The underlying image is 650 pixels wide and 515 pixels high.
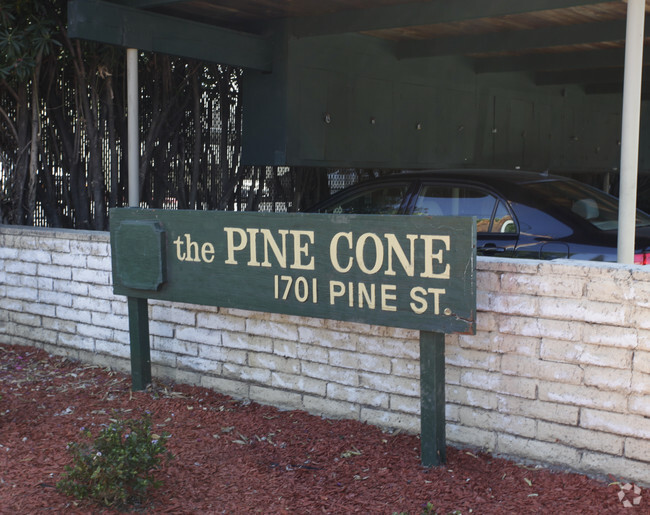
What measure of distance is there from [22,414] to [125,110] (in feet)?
15.8

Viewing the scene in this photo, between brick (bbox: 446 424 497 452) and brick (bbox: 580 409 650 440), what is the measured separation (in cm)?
51

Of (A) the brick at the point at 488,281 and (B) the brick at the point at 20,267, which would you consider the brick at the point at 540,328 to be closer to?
(A) the brick at the point at 488,281

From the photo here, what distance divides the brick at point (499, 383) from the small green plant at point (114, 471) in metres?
1.65

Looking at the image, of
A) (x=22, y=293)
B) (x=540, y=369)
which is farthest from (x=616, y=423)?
(x=22, y=293)

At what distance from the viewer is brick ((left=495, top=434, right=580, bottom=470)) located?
13.0ft

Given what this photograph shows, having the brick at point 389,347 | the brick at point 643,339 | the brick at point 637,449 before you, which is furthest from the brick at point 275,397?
Result: the brick at point 643,339

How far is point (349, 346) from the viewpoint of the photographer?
187 inches

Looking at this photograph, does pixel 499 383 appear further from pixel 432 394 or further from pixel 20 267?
pixel 20 267

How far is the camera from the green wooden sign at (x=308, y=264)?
384cm

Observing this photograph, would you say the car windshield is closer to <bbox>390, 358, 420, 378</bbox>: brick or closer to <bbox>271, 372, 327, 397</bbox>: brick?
<bbox>390, 358, 420, 378</bbox>: brick

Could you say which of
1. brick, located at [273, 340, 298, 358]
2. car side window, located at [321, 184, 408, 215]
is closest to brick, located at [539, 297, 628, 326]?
brick, located at [273, 340, 298, 358]

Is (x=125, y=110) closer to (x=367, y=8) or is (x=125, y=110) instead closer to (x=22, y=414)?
(x=367, y=8)

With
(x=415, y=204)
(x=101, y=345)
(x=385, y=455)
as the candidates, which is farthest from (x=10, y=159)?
(x=385, y=455)

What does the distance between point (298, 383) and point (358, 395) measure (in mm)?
455
